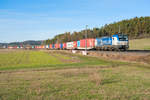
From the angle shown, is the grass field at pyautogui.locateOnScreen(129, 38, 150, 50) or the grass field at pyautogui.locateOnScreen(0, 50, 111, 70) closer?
the grass field at pyautogui.locateOnScreen(0, 50, 111, 70)

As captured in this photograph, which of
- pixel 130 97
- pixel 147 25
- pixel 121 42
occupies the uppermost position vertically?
pixel 147 25

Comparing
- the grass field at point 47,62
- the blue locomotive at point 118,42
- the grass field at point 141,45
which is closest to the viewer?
the grass field at point 47,62

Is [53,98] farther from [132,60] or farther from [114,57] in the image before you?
[114,57]

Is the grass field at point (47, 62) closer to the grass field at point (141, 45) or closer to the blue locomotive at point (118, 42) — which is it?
the blue locomotive at point (118, 42)

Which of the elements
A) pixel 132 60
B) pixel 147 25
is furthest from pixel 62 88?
pixel 147 25

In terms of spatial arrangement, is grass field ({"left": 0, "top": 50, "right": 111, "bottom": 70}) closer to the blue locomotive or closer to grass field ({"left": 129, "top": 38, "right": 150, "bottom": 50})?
the blue locomotive

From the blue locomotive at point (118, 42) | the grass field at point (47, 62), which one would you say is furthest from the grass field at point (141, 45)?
the grass field at point (47, 62)

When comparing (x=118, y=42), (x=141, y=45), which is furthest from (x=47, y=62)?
(x=141, y=45)

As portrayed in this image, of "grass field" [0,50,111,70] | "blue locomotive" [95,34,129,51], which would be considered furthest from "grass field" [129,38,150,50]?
"grass field" [0,50,111,70]

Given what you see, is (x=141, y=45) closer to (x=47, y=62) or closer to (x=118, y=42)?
(x=118, y=42)

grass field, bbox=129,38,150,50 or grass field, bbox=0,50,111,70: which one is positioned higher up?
grass field, bbox=129,38,150,50

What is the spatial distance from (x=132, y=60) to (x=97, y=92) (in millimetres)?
17302

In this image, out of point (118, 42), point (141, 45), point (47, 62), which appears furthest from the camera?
point (141, 45)

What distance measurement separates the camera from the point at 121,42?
117 ft
